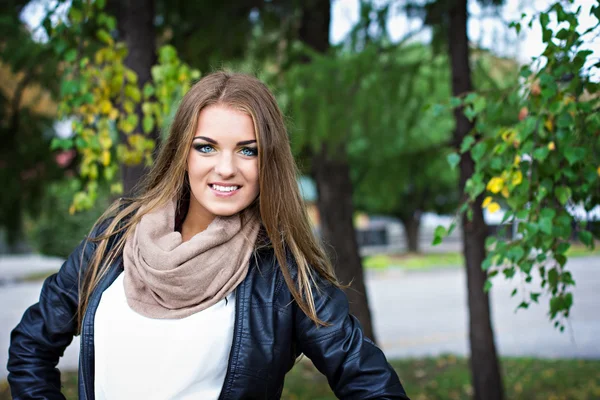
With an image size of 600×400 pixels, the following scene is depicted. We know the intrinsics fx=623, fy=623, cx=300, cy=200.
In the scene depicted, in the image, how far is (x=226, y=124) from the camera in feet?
5.55

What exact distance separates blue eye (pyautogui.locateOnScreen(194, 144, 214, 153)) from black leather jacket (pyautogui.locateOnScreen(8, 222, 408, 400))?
33 cm

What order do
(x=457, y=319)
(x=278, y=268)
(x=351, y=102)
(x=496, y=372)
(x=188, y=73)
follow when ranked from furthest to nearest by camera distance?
(x=457, y=319)
(x=496, y=372)
(x=351, y=102)
(x=188, y=73)
(x=278, y=268)

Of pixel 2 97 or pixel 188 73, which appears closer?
pixel 188 73

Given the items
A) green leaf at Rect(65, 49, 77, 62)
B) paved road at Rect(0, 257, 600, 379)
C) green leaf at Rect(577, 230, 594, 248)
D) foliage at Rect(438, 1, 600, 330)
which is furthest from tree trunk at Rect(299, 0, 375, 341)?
green leaf at Rect(577, 230, 594, 248)

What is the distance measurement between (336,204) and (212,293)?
14.3ft

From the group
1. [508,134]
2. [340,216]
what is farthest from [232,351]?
[340,216]

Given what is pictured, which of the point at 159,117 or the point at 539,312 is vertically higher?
the point at 159,117

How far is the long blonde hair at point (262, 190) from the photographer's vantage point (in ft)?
5.58

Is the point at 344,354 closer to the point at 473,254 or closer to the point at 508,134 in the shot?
the point at 508,134

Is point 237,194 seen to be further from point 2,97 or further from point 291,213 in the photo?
point 2,97

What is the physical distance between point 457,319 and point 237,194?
979cm

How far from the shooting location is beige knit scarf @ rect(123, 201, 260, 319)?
1.62m

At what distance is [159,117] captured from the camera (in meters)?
3.45

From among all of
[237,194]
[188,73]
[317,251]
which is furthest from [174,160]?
[188,73]
